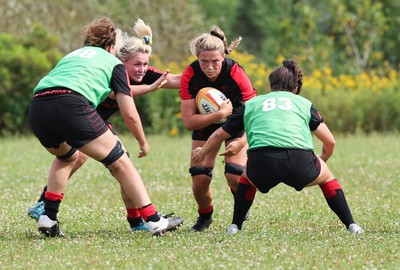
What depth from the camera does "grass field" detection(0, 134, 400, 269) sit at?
6.01 meters

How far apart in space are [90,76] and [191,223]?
6.66 feet

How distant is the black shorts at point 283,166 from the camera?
6922 mm

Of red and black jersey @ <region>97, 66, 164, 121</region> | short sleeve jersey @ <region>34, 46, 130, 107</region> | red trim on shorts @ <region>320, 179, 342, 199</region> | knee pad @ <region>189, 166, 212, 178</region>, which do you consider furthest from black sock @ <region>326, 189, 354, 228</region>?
red and black jersey @ <region>97, 66, 164, 121</region>

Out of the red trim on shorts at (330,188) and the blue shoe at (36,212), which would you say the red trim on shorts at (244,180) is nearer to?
the red trim on shorts at (330,188)

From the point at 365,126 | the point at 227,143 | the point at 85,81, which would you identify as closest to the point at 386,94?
the point at 365,126

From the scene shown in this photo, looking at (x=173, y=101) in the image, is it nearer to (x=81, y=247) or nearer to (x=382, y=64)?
(x=382, y=64)

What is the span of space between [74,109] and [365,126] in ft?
47.0

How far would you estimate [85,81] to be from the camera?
7.02 metres

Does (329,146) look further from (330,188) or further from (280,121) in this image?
(280,121)

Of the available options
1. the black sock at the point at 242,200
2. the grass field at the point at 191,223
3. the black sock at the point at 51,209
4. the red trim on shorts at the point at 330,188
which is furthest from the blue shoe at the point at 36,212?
the red trim on shorts at the point at 330,188

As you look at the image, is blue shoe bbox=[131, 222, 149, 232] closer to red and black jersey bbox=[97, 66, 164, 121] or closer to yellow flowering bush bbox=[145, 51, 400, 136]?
red and black jersey bbox=[97, 66, 164, 121]

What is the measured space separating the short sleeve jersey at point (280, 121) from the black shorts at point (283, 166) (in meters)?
0.05

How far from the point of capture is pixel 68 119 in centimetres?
684

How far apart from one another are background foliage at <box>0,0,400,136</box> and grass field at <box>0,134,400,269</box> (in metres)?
5.27
